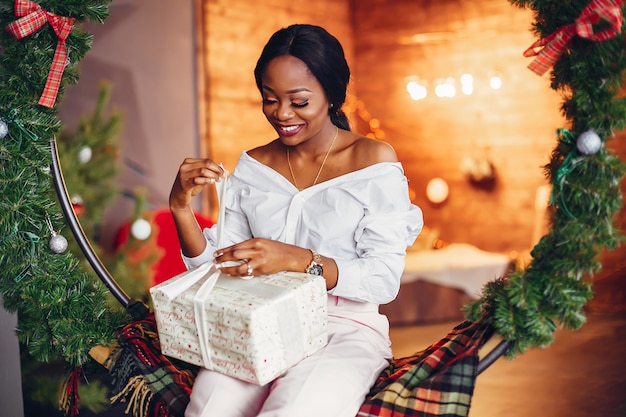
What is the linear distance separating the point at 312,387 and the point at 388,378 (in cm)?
22

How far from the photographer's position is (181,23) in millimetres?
5191

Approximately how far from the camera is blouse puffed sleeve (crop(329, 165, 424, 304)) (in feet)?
5.82

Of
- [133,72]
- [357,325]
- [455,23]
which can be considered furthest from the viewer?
[455,23]

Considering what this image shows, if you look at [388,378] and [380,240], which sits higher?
[380,240]

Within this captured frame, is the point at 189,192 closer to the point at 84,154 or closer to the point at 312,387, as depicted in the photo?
the point at 312,387

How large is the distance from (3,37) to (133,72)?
9.70 feet

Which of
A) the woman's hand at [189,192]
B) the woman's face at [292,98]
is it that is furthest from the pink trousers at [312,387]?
the woman's face at [292,98]

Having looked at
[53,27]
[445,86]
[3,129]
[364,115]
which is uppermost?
[445,86]

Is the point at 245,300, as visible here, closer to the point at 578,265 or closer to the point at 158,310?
the point at 158,310

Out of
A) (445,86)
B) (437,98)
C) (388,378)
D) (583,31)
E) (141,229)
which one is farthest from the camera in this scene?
(437,98)

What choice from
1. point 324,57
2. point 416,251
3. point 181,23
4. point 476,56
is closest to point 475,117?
point 476,56

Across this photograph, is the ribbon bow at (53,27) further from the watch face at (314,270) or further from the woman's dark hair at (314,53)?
the watch face at (314,270)

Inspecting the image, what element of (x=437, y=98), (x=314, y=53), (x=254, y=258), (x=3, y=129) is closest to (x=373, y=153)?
(x=314, y=53)

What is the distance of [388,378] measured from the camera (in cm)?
169
